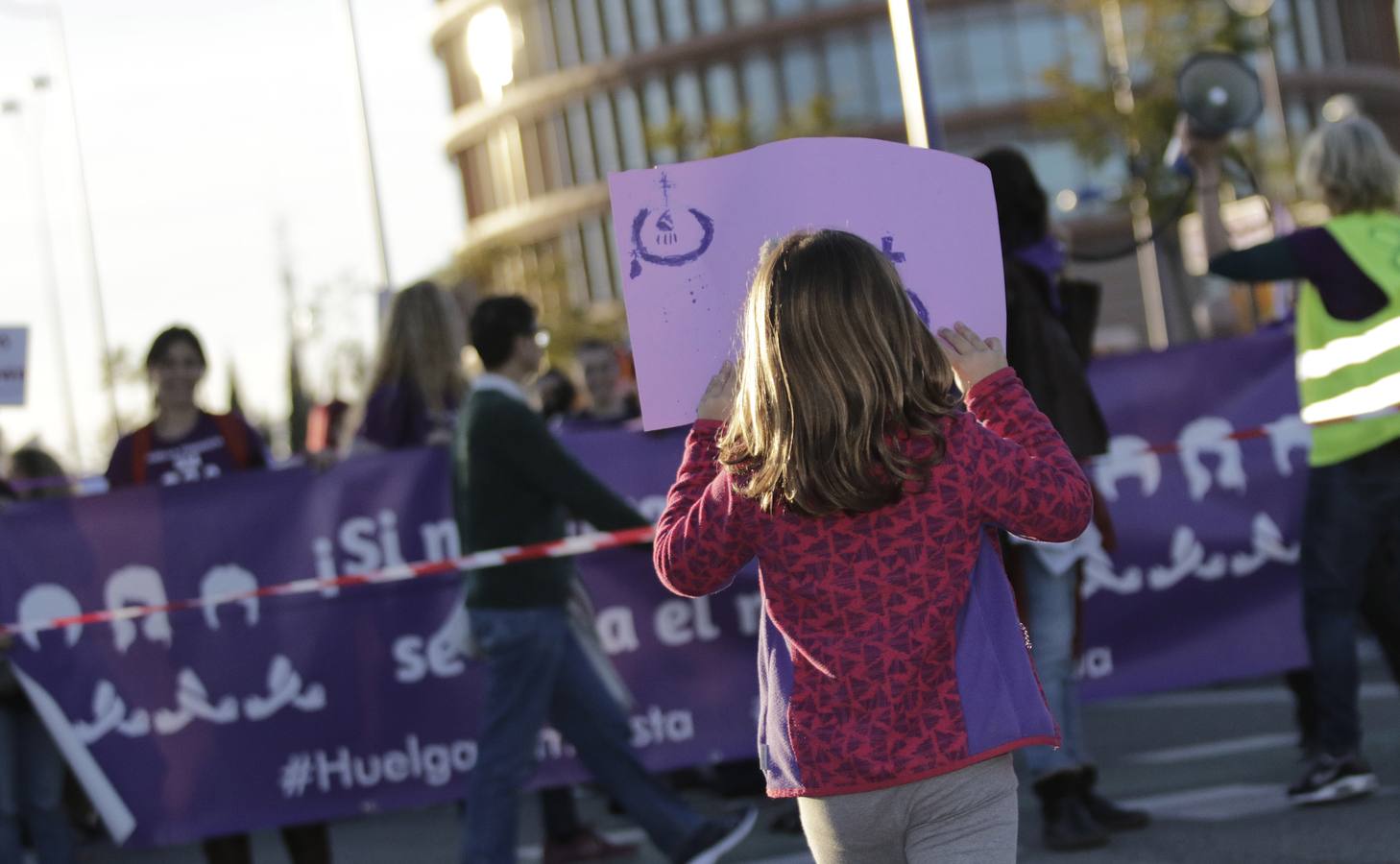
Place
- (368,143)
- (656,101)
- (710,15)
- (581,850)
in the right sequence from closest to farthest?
(581,850) < (368,143) < (710,15) < (656,101)

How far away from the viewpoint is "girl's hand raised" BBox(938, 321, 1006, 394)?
3129mm

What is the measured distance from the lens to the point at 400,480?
716cm

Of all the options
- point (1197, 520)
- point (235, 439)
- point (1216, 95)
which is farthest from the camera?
point (1197, 520)

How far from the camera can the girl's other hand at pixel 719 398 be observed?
3.22 m

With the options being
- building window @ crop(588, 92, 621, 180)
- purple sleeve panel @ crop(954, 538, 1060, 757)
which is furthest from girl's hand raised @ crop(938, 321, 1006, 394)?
building window @ crop(588, 92, 621, 180)

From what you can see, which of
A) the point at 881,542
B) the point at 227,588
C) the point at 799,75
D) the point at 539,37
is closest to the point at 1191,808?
the point at 227,588

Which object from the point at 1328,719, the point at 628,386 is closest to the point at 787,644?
the point at 1328,719

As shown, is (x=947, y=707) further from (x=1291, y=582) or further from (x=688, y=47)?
(x=688, y=47)

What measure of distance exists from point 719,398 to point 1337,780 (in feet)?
11.4

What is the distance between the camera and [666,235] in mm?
3361

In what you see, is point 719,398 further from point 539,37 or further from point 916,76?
Result: point 539,37

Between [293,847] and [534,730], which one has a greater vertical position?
[534,730]

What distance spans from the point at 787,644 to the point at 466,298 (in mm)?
5634

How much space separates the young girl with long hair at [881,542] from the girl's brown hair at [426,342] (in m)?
3.98
